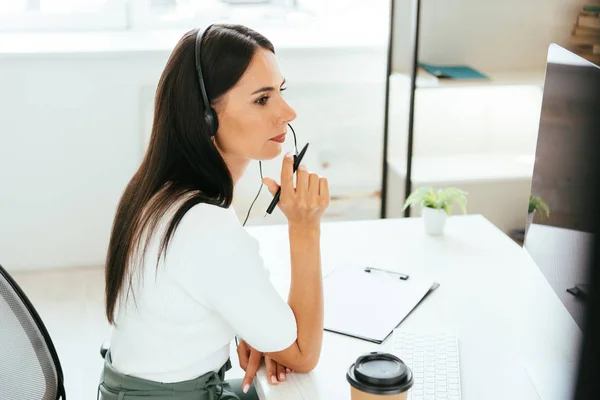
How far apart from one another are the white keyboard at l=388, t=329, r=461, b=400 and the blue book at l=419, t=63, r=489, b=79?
67.5 inches

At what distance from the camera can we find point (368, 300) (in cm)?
158

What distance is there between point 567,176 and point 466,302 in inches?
17.9

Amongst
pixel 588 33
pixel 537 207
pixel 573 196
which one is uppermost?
pixel 573 196

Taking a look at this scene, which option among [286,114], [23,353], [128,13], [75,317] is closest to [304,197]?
[286,114]

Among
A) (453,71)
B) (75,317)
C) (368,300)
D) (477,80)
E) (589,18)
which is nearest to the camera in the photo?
(368,300)

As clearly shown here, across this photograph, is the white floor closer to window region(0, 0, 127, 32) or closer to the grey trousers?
the grey trousers

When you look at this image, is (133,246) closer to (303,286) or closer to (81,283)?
(303,286)

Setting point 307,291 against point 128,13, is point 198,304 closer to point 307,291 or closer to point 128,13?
point 307,291

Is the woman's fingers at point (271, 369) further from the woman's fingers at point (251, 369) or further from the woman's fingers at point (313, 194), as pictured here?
the woman's fingers at point (313, 194)

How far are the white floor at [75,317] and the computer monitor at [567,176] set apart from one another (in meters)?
1.08

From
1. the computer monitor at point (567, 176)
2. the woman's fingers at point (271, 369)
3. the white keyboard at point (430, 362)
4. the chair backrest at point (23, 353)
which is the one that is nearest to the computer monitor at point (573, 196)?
the computer monitor at point (567, 176)

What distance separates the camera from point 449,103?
329cm

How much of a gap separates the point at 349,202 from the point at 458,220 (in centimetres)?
135

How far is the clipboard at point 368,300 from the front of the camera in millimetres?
1476
